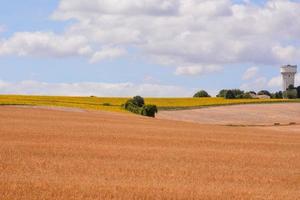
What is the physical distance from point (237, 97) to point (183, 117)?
45963 millimetres

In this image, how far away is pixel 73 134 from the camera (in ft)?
115

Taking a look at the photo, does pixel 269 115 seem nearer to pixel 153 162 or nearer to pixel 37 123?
pixel 37 123

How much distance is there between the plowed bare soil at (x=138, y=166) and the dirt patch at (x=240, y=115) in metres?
37.2

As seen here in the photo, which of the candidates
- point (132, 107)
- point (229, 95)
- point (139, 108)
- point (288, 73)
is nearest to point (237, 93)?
point (229, 95)

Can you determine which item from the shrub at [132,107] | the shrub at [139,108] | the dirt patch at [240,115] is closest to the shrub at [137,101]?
the shrub at [139,108]

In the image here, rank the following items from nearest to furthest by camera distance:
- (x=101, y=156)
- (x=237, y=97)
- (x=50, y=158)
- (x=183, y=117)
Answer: (x=50, y=158) → (x=101, y=156) → (x=183, y=117) → (x=237, y=97)

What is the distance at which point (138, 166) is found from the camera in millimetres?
22703

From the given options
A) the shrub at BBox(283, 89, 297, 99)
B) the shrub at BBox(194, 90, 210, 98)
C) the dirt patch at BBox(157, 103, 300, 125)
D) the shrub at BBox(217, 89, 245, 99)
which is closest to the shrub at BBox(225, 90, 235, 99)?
the shrub at BBox(217, 89, 245, 99)

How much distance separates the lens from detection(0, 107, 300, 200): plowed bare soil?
17297 mm

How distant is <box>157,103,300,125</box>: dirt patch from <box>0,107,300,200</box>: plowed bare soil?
37.2 metres

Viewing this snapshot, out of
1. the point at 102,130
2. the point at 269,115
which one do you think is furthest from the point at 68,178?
the point at 269,115

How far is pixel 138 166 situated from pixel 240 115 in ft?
201

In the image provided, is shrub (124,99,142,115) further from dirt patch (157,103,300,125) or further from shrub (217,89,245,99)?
shrub (217,89,245,99)

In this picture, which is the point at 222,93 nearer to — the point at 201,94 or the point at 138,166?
the point at 201,94
